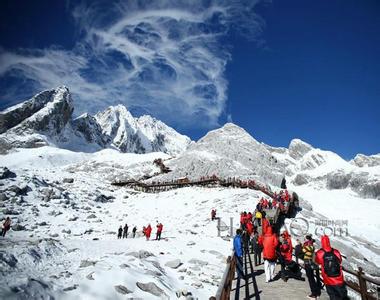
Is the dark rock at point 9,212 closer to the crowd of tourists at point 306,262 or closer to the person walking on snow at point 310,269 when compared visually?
the crowd of tourists at point 306,262

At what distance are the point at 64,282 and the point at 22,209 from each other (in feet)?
81.9

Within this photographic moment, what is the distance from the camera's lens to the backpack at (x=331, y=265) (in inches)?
309

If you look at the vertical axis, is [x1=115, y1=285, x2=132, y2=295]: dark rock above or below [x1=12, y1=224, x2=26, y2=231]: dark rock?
below

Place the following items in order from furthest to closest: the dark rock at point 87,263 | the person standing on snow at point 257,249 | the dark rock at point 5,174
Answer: the dark rock at point 5,174
the person standing on snow at point 257,249
the dark rock at point 87,263

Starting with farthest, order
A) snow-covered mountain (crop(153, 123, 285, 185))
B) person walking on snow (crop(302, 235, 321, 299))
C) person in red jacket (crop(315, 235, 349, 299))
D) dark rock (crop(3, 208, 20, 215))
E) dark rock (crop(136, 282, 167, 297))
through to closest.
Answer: snow-covered mountain (crop(153, 123, 285, 185))
dark rock (crop(3, 208, 20, 215))
dark rock (crop(136, 282, 167, 297))
person walking on snow (crop(302, 235, 321, 299))
person in red jacket (crop(315, 235, 349, 299))

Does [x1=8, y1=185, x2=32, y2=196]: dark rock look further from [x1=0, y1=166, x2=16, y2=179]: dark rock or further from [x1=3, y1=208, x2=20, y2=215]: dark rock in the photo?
[x1=3, y1=208, x2=20, y2=215]: dark rock

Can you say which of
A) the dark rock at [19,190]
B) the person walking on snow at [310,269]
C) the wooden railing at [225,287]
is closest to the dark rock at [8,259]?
the wooden railing at [225,287]

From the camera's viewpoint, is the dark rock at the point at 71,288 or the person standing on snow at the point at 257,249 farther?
the person standing on snow at the point at 257,249

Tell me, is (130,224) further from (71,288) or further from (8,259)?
(71,288)

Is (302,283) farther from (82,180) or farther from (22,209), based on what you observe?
(82,180)

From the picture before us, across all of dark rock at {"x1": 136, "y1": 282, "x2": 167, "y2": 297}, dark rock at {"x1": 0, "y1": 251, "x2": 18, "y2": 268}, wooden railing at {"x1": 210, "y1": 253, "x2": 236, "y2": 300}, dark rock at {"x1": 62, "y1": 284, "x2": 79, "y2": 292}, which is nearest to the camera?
wooden railing at {"x1": 210, "y1": 253, "x2": 236, "y2": 300}

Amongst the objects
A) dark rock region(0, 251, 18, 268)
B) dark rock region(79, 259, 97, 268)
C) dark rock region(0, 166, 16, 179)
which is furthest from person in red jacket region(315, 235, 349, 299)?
dark rock region(0, 166, 16, 179)

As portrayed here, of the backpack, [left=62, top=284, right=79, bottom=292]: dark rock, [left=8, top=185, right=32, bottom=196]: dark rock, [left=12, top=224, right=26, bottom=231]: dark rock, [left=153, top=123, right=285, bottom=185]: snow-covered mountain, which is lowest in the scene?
[left=62, top=284, right=79, bottom=292]: dark rock

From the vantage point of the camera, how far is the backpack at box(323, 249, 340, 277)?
7852mm
